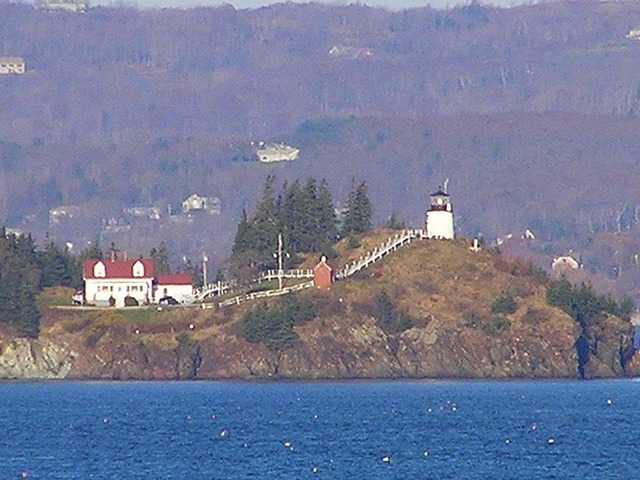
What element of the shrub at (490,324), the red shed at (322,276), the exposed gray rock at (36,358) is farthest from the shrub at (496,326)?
the exposed gray rock at (36,358)

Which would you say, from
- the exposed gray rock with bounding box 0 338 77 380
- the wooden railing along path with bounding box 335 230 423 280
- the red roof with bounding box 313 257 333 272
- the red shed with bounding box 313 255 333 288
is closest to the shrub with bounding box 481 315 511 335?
the red shed with bounding box 313 255 333 288

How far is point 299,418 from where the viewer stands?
5433 inches

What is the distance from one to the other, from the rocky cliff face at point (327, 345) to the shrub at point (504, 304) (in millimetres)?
463

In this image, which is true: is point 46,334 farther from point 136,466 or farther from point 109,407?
point 136,466

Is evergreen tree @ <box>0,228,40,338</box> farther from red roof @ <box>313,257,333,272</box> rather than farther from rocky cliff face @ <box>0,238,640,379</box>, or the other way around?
red roof @ <box>313,257,333,272</box>

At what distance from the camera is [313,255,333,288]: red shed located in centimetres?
19025

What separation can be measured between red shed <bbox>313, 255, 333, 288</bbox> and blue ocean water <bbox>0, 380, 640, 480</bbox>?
1246 cm

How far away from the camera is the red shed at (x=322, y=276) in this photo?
7490 inches

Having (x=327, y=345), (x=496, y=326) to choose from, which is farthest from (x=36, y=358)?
(x=496, y=326)

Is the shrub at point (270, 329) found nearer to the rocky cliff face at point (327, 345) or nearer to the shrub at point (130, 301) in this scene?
the rocky cliff face at point (327, 345)

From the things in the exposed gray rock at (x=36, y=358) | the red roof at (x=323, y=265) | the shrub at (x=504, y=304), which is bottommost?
the exposed gray rock at (x=36, y=358)

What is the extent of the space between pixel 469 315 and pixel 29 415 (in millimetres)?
52176

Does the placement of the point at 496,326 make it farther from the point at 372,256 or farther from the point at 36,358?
the point at 36,358

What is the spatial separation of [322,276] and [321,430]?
207 feet
